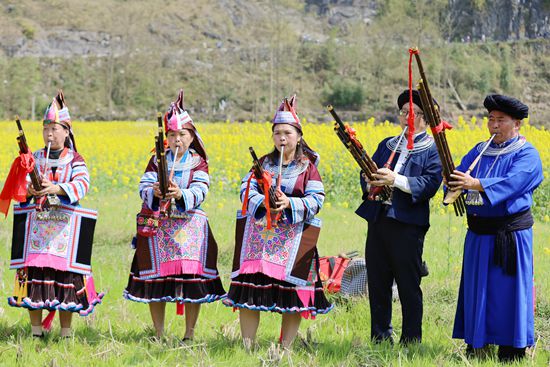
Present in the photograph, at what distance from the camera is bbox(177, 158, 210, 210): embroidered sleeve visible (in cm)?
521

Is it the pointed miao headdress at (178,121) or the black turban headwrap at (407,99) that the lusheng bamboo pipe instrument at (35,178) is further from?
the black turban headwrap at (407,99)

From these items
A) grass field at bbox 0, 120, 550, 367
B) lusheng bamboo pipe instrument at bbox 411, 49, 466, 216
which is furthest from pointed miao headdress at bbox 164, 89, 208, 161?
lusheng bamboo pipe instrument at bbox 411, 49, 466, 216

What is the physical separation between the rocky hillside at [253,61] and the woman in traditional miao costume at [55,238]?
995 inches

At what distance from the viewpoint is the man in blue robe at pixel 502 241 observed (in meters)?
4.60

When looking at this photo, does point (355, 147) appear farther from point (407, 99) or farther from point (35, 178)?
point (35, 178)

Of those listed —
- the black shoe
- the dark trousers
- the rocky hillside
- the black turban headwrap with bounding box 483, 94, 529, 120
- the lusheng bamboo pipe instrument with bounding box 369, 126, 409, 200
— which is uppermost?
the rocky hillside

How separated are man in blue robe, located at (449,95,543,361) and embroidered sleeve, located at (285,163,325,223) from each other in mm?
948

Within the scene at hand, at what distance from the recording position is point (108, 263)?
8.49 m

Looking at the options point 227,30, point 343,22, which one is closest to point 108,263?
point 227,30

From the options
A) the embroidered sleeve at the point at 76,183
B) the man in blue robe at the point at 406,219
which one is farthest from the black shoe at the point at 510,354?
the embroidered sleeve at the point at 76,183

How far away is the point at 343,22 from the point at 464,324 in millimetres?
84713

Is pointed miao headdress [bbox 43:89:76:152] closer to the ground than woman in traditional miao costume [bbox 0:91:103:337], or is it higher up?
higher up

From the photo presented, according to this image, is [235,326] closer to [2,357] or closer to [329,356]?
[329,356]

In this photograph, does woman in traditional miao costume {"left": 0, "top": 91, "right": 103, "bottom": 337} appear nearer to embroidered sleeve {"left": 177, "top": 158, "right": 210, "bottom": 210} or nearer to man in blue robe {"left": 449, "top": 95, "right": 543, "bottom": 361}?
embroidered sleeve {"left": 177, "top": 158, "right": 210, "bottom": 210}
